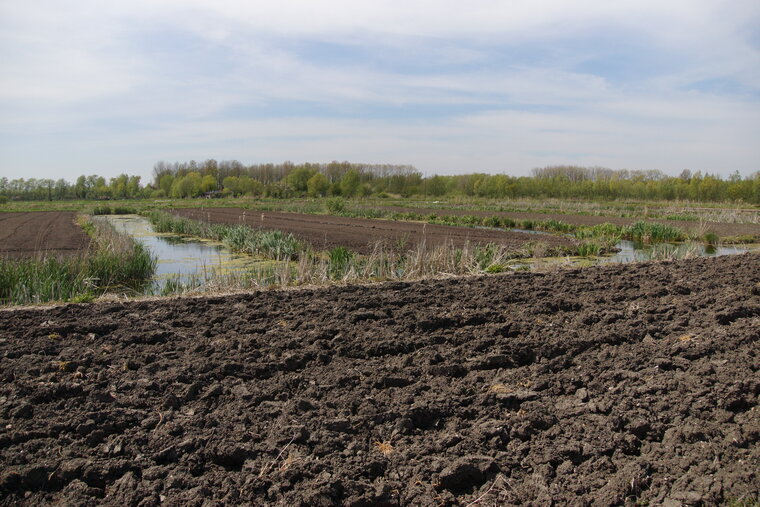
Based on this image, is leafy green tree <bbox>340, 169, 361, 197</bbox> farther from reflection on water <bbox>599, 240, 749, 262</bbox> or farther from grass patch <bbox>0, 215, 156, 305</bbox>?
grass patch <bbox>0, 215, 156, 305</bbox>

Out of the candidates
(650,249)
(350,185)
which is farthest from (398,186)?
(650,249)

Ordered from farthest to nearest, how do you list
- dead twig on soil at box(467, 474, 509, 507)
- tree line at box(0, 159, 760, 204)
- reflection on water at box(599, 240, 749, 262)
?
tree line at box(0, 159, 760, 204)
reflection on water at box(599, 240, 749, 262)
dead twig on soil at box(467, 474, 509, 507)

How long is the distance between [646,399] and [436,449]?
1.76 m

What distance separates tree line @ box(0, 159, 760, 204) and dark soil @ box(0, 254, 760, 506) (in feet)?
172

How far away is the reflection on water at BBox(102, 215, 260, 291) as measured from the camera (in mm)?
12016

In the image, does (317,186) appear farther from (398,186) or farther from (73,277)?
(73,277)

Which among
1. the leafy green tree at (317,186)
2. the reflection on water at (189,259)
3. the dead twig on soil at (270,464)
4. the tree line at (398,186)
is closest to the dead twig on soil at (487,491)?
the dead twig on soil at (270,464)

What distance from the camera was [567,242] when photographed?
734 inches

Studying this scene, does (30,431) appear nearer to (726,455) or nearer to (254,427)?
(254,427)

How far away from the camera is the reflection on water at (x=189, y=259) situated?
12.0 meters

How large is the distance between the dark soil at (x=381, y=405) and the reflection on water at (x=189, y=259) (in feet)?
12.8

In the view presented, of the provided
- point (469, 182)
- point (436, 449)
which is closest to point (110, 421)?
point (436, 449)

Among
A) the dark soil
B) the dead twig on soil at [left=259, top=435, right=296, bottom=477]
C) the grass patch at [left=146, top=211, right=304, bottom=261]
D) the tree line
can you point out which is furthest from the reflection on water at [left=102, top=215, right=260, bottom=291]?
the tree line

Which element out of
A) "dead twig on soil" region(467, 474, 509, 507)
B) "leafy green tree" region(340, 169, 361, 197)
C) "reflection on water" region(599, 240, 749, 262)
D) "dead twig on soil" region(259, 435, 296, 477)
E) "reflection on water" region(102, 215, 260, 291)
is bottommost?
"dead twig on soil" region(467, 474, 509, 507)
